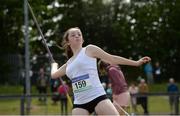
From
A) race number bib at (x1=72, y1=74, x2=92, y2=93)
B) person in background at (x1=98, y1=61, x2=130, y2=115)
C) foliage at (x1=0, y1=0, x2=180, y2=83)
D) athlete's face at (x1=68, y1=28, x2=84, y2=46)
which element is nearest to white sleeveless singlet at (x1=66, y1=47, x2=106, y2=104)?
race number bib at (x1=72, y1=74, x2=92, y2=93)

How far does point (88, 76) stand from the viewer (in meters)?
7.64

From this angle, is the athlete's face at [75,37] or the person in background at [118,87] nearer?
the athlete's face at [75,37]

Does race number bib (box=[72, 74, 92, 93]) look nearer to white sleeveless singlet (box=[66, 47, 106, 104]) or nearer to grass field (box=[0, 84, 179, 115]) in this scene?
white sleeveless singlet (box=[66, 47, 106, 104])

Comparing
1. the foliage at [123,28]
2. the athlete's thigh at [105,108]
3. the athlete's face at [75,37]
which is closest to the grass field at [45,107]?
the athlete's face at [75,37]

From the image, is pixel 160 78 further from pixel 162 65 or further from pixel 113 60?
pixel 113 60

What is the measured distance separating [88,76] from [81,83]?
126mm

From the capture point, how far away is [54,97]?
789 inches

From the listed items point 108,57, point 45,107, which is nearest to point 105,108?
point 108,57

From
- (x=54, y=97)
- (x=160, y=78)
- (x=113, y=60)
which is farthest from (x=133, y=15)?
(x=113, y=60)

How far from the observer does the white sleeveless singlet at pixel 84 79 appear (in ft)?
24.9

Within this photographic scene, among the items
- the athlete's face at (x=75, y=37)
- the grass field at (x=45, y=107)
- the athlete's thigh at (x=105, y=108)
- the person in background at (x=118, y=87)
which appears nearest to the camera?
the athlete's thigh at (x=105, y=108)

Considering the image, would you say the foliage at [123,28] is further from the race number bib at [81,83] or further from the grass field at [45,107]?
the race number bib at [81,83]

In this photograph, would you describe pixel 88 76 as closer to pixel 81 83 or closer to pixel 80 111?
pixel 81 83

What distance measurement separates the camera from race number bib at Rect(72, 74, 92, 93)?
7609 mm
